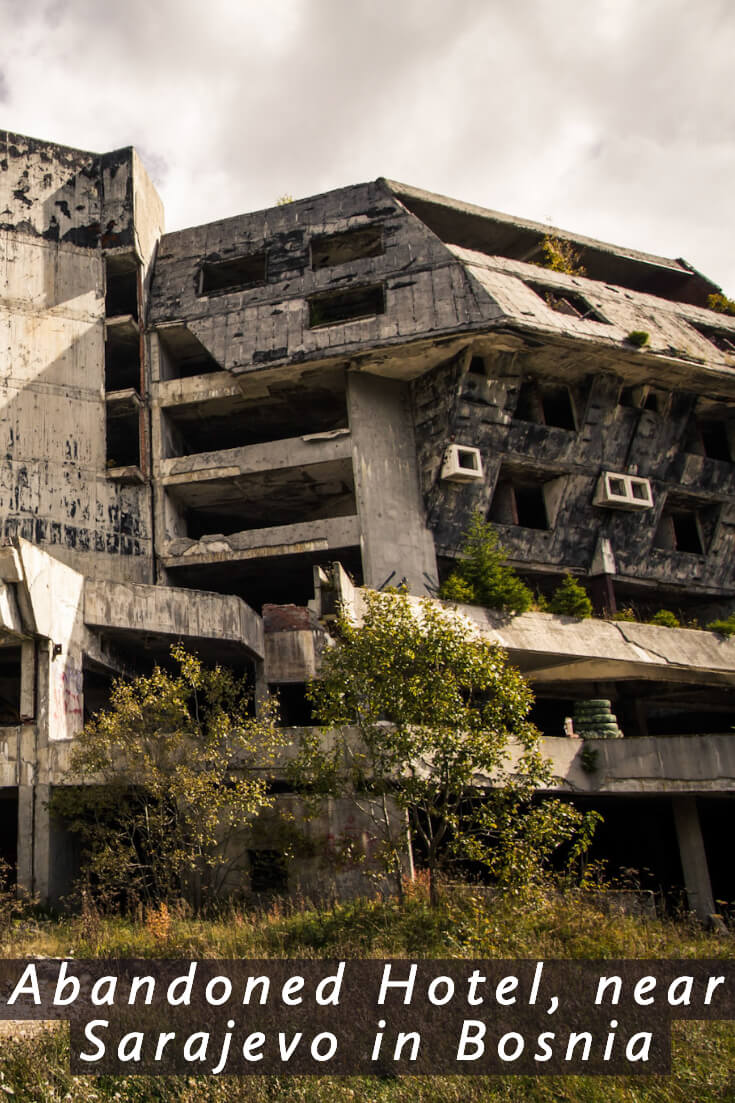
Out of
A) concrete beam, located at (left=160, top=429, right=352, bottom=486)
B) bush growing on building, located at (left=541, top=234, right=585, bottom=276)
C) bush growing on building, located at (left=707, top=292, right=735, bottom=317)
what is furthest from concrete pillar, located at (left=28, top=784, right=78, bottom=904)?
bush growing on building, located at (left=707, top=292, right=735, bottom=317)

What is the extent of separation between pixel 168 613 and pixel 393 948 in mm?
13153

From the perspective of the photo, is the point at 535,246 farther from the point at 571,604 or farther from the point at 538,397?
the point at 571,604

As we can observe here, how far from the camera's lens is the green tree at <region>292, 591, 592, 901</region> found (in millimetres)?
15320

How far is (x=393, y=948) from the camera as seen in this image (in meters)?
13.8

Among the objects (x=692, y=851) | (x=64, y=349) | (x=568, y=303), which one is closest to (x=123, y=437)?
(x=64, y=349)

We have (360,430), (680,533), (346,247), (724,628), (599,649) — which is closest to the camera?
(599,649)

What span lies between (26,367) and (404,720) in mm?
21854

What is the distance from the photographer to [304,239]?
33.8 meters

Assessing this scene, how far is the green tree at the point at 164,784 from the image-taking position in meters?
17.0

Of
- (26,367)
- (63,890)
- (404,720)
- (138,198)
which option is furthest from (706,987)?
(138,198)

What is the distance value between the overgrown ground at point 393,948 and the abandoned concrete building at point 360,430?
35.7ft

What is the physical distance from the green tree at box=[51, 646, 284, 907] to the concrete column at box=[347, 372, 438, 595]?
11097mm

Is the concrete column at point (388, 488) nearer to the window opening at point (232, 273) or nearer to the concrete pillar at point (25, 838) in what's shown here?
the window opening at point (232, 273)

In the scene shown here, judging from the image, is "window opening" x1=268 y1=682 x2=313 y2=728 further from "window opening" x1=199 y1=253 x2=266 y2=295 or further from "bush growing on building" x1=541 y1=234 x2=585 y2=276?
"bush growing on building" x1=541 y1=234 x2=585 y2=276
